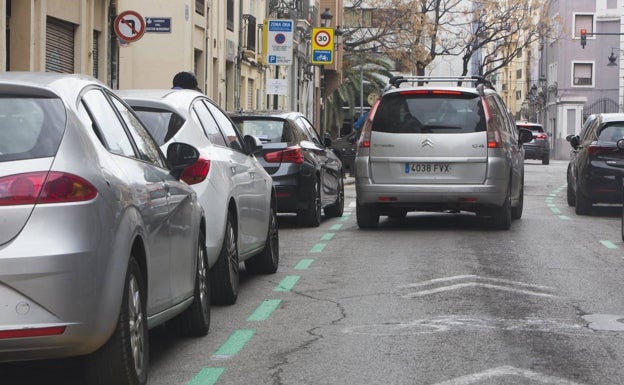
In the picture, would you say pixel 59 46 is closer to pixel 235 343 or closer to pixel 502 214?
pixel 502 214

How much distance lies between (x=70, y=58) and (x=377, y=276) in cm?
1344

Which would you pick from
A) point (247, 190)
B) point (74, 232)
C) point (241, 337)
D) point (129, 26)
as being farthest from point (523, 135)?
point (74, 232)

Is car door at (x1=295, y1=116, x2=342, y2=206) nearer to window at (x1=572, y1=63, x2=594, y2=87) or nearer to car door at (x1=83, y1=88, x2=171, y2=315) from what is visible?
car door at (x1=83, y1=88, x2=171, y2=315)

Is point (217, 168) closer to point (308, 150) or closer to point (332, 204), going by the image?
point (308, 150)

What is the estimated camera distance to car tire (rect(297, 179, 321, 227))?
698 inches

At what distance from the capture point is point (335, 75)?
6794cm

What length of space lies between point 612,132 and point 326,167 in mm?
5205

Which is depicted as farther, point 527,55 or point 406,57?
point 527,55

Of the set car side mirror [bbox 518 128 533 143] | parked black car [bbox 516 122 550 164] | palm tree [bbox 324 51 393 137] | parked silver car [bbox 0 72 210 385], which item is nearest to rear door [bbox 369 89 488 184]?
car side mirror [bbox 518 128 533 143]

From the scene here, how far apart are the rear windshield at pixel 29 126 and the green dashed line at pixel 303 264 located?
692 cm

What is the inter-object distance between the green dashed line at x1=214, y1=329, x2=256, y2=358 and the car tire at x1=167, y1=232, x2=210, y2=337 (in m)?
0.21

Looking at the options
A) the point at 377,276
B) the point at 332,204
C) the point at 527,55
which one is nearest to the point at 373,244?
the point at 377,276

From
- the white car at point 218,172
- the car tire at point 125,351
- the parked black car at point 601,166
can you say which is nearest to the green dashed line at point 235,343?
the white car at point 218,172

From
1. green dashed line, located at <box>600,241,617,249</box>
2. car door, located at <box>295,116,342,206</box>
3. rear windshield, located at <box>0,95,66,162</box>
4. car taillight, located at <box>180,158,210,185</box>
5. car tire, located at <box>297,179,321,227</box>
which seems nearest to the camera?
rear windshield, located at <box>0,95,66,162</box>
